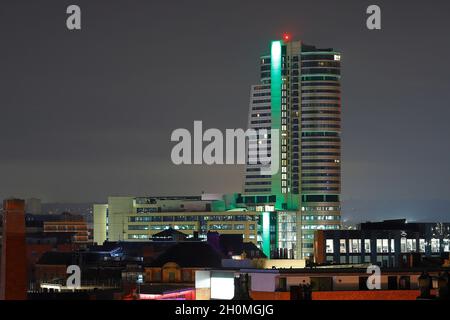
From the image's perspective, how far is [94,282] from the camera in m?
112

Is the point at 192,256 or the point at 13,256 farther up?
the point at 13,256

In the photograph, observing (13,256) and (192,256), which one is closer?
(13,256)

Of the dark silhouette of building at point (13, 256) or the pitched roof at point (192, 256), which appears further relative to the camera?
the pitched roof at point (192, 256)

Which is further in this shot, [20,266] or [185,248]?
[185,248]

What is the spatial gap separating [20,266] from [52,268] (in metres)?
63.4

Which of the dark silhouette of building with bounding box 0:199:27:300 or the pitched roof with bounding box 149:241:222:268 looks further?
the pitched roof with bounding box 149:241:222:268

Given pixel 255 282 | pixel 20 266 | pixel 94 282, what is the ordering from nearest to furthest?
pixel 255 282
pixel 20 266
pixel 94 282
